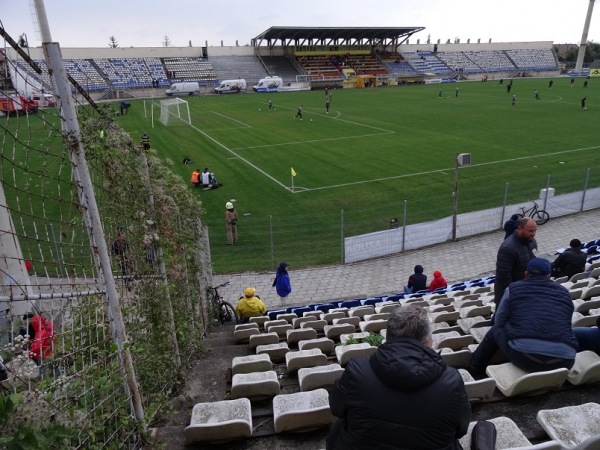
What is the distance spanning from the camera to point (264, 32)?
3061 inches

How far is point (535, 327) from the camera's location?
4.35 meters

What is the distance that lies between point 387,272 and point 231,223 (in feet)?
17.4

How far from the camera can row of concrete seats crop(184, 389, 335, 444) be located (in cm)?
366

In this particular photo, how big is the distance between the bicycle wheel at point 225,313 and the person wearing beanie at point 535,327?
6.40 meters

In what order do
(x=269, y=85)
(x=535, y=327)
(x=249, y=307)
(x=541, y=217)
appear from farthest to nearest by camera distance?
(x=269, y=85) → (x=541, y=217) → (x=249, y=307) → (x=535, y=327)

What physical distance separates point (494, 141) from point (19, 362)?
31982 mm

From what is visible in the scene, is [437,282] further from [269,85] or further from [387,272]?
[269,85]

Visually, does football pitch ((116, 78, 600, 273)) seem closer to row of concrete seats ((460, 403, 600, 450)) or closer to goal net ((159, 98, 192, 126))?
goal net ((159, 98, 192, 126))

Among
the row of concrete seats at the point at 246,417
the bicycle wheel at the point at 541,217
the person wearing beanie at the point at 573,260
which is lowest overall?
the bicycle wheel at the point at 541,217

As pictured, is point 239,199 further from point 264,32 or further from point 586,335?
point 264,32

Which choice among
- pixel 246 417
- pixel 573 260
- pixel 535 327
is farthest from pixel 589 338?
pixel 573 260

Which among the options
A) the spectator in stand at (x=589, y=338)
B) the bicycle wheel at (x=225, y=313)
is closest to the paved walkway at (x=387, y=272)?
the bicycle wheel at (x=225, y=313)

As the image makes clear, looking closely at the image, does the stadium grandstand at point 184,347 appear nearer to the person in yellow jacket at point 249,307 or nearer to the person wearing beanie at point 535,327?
the person wearing beanie at point 535,327

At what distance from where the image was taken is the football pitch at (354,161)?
16531 mm
